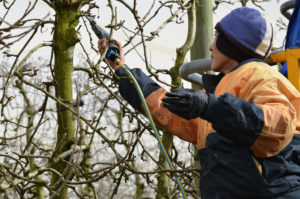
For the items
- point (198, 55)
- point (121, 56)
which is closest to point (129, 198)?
point (198, 55)

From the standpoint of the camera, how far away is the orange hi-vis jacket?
1.91 m

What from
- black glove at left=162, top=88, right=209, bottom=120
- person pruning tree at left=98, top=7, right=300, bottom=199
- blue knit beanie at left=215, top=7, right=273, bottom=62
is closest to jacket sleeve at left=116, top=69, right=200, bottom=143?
person pruning tree at left=98, top=7, right=300, bottom=199

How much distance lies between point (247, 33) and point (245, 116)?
20.6 inches

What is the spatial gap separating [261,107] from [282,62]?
0.93 m

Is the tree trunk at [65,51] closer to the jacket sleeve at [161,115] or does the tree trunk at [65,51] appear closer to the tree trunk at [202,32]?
the jacket sleeve at [161,115]

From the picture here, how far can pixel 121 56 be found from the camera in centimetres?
277

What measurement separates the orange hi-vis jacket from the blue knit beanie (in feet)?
0.22

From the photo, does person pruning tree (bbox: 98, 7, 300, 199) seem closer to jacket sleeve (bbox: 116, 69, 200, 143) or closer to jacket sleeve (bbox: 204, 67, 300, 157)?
jacket sleeve (bbox: 204, 67, 300, 157)

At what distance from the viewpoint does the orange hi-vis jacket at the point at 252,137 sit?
1.91 meters

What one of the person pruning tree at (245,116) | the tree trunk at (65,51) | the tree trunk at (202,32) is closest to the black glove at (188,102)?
the person pruning tree at (245,116)

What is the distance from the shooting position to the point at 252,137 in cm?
193

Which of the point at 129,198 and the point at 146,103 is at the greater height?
the point at 146,103

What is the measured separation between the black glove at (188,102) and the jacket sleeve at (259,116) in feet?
0.13

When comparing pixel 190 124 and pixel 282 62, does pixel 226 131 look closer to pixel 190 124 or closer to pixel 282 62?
pixel 190 124
